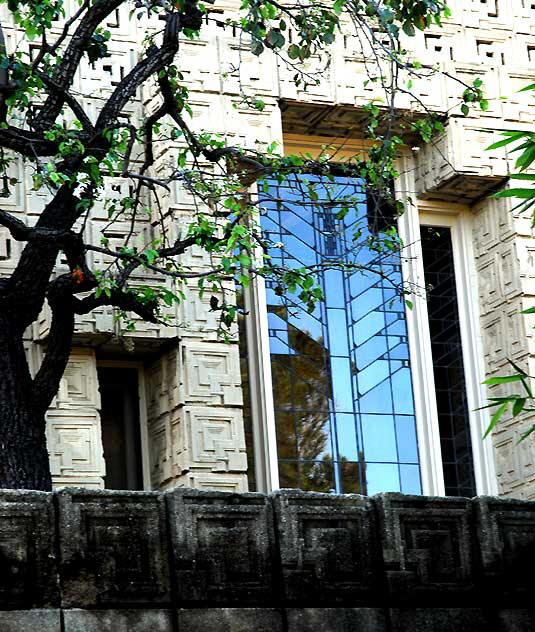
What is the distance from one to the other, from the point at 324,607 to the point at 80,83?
6.75 m

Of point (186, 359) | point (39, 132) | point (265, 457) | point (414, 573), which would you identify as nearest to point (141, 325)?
point (186, 359)

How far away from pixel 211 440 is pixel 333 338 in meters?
1.98

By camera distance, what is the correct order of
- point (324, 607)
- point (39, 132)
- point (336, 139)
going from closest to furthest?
point (324, 607) → point (39, 132) → point (336, 139)

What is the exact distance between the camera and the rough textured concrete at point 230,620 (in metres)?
8.41

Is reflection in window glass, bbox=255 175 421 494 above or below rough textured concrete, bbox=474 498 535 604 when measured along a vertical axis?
above

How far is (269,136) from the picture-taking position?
47.7 ft

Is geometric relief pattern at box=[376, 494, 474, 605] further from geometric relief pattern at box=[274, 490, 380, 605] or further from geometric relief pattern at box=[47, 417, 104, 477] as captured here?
geometric relief pattern at box=[47, 417, 104, 477]

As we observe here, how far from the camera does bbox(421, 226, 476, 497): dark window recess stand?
15.2 metres

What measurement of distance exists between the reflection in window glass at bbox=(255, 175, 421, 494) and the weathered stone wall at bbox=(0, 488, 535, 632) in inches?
203

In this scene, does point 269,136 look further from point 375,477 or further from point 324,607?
point 324,607

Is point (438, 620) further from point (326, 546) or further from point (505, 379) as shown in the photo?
point (505, 379)

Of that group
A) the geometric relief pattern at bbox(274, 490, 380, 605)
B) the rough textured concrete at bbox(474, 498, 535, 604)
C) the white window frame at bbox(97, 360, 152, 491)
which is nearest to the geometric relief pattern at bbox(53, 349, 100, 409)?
the white window frame at bbox(97, 360, 152, 491)

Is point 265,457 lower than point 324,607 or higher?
higher

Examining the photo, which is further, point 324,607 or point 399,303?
point 399,303
